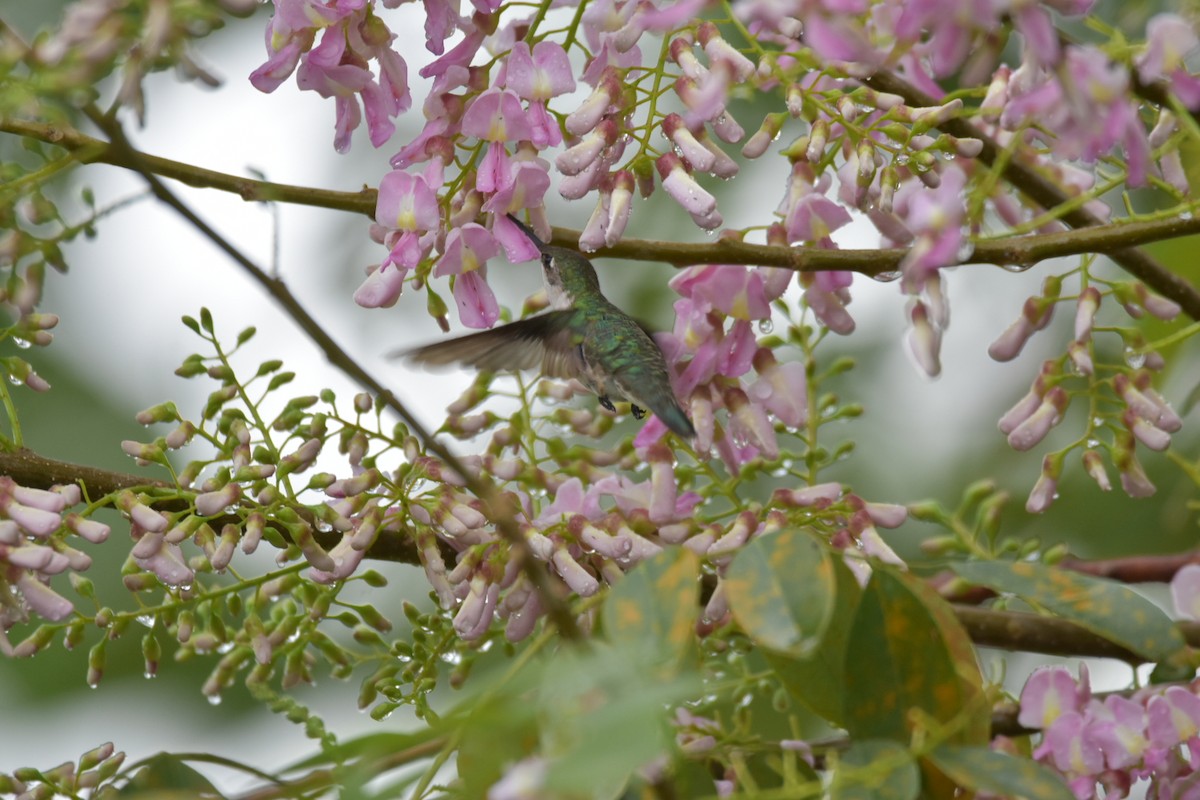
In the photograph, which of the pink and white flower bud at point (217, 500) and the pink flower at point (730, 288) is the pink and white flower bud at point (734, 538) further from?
the pink and white flower bud at point (217, 500)

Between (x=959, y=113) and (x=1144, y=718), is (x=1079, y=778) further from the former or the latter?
(x=959, y=113)

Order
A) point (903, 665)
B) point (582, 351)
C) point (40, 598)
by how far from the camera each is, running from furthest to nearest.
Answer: point (582, 351) < point (40, 598) < point (903, 665)

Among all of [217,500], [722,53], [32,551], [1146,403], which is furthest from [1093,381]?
[32,551]

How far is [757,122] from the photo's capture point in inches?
97.0

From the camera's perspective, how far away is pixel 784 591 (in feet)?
2.01

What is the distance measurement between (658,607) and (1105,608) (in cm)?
32

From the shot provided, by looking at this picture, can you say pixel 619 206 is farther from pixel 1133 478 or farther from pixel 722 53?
pixel 1133 478

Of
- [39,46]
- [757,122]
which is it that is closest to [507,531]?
[39,46]

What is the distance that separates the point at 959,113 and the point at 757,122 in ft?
5.38

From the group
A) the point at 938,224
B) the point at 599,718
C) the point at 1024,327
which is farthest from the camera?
the point at 1024,327

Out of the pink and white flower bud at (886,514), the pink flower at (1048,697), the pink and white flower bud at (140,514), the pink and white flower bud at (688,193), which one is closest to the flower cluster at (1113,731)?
the pink flower at (1048,697)

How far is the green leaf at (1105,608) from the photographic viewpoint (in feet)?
2.52

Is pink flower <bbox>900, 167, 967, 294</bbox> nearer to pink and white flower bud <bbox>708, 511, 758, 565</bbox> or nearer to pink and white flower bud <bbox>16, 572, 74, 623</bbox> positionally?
pink and white flower bud <bbox>708, 511, 758, 565</bbox>

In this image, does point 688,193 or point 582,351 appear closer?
point 688,193
